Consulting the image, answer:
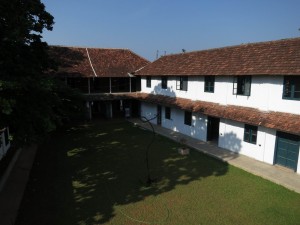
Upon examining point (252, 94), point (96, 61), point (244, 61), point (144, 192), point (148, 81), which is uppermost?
point (96, 61)

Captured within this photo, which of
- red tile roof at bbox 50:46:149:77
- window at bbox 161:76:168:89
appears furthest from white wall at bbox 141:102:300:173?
red tile roof at bbox 50:46:149:77

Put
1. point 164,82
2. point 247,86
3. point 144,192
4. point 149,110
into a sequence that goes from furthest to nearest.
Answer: point 149,110, point 164,82, point 247,86, point 144,192

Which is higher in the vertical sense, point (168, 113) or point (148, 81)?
point (148, 81)

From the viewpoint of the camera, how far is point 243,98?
16.5 metres

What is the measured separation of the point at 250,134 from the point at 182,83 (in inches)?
323

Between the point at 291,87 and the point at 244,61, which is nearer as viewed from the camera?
the point at 291,87

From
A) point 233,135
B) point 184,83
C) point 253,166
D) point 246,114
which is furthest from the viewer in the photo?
point 184,83

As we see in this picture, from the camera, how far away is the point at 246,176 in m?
13.4

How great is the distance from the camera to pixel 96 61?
29125 millimetres

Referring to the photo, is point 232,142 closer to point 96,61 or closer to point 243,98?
point 243,98

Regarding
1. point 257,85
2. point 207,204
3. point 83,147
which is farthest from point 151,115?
point 207,204

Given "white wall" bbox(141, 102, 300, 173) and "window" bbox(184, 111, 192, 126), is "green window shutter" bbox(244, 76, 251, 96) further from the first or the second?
"window" bbox(184, 111, 192, 126)

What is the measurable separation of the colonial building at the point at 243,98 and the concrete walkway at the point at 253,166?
0.48m

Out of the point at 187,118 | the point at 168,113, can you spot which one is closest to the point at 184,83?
the point at 187,118
